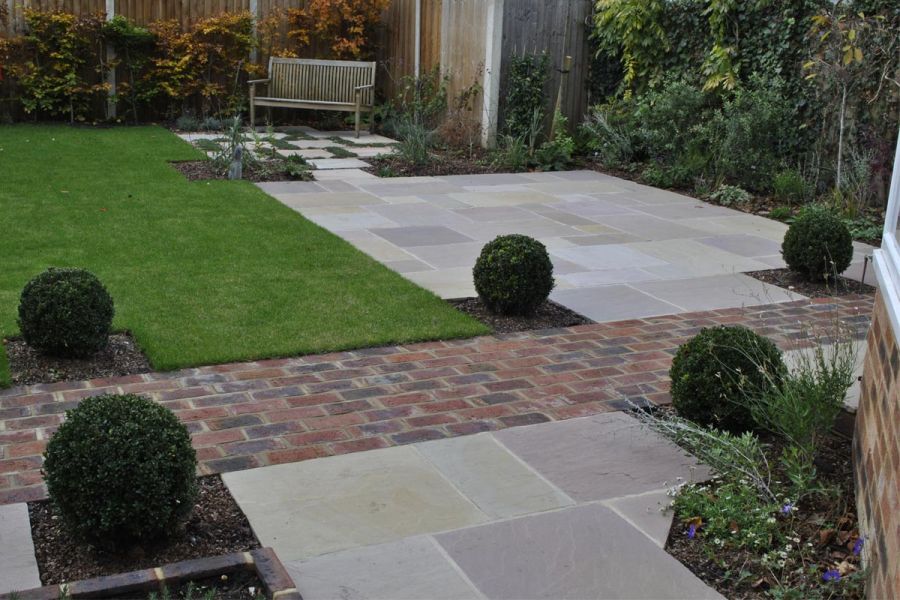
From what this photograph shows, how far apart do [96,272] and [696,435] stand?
160 inches

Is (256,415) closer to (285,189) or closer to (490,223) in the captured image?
(490,223)

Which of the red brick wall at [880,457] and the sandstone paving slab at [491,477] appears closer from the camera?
the red brick wall at [880,457]

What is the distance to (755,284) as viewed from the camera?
6.79 m

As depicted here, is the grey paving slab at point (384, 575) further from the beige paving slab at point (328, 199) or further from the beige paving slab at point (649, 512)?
the beige paving slab at point (328, 199)

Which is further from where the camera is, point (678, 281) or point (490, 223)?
point (490, 223)

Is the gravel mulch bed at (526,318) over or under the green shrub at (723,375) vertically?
under

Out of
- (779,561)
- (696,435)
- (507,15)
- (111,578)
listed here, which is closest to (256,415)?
(111,578)

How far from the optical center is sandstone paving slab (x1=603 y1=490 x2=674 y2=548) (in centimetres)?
338

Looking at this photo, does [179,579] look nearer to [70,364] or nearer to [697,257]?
[70,364]

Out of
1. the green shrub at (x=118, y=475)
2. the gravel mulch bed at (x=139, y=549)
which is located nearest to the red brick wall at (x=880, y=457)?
the gravel mulch bed at (x=139, y=549)

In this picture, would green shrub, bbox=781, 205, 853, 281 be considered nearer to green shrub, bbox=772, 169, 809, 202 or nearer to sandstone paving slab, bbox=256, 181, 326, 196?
green shrub, bbox=772, 169, 809, 202

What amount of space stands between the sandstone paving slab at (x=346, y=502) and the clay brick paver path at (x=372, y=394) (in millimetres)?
143

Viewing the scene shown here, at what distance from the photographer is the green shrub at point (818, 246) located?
6602 mm

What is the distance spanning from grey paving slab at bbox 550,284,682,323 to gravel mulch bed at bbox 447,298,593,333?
0.31 ft
